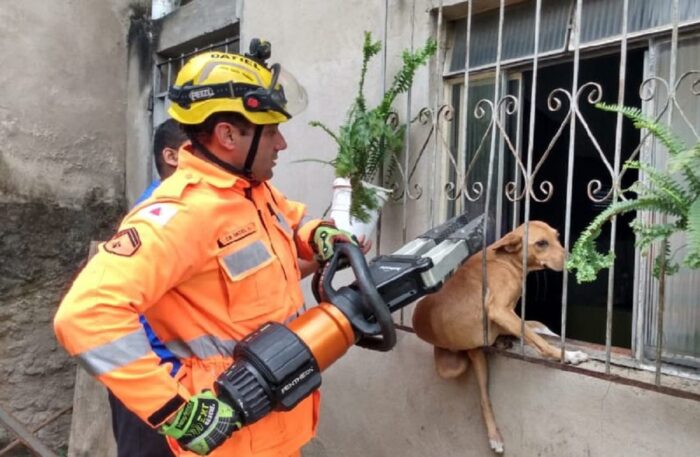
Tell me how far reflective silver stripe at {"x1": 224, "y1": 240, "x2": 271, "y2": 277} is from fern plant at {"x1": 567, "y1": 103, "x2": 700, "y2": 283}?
3.44 feet

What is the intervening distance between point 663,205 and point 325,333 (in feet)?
3.74

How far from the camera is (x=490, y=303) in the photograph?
8.53 ft

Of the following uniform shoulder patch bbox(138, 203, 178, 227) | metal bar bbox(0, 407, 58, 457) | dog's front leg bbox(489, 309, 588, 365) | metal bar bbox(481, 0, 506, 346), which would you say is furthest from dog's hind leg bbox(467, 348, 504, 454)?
metal bar bbox(0, 407, 58, 457)

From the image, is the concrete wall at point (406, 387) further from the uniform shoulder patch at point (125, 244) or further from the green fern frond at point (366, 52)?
the uniform shoulder patch at point (125, 244)

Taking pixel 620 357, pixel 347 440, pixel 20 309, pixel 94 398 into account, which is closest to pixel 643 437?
pixel 620 357

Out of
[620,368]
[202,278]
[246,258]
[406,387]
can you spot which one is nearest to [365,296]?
[246,258]

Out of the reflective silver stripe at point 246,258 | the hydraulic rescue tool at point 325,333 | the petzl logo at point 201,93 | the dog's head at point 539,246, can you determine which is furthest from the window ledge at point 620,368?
the petzl logo at point 201,93

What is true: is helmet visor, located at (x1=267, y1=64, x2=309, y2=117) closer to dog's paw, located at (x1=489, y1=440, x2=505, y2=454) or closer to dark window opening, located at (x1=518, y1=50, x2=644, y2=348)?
dark window opening, located at (x1=518, y1=50, x2=644, y2=348)

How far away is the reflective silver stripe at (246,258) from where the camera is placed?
1864 mm

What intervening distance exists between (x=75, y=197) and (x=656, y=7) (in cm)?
465

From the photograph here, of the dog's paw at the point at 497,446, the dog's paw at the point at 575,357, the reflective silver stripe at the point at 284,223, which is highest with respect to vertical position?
the reflective silver stripe at the point at 284,223

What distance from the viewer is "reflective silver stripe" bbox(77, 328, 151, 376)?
5.20ft

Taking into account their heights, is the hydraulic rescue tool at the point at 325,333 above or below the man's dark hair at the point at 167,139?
below

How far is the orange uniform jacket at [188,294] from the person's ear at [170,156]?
97 cm
